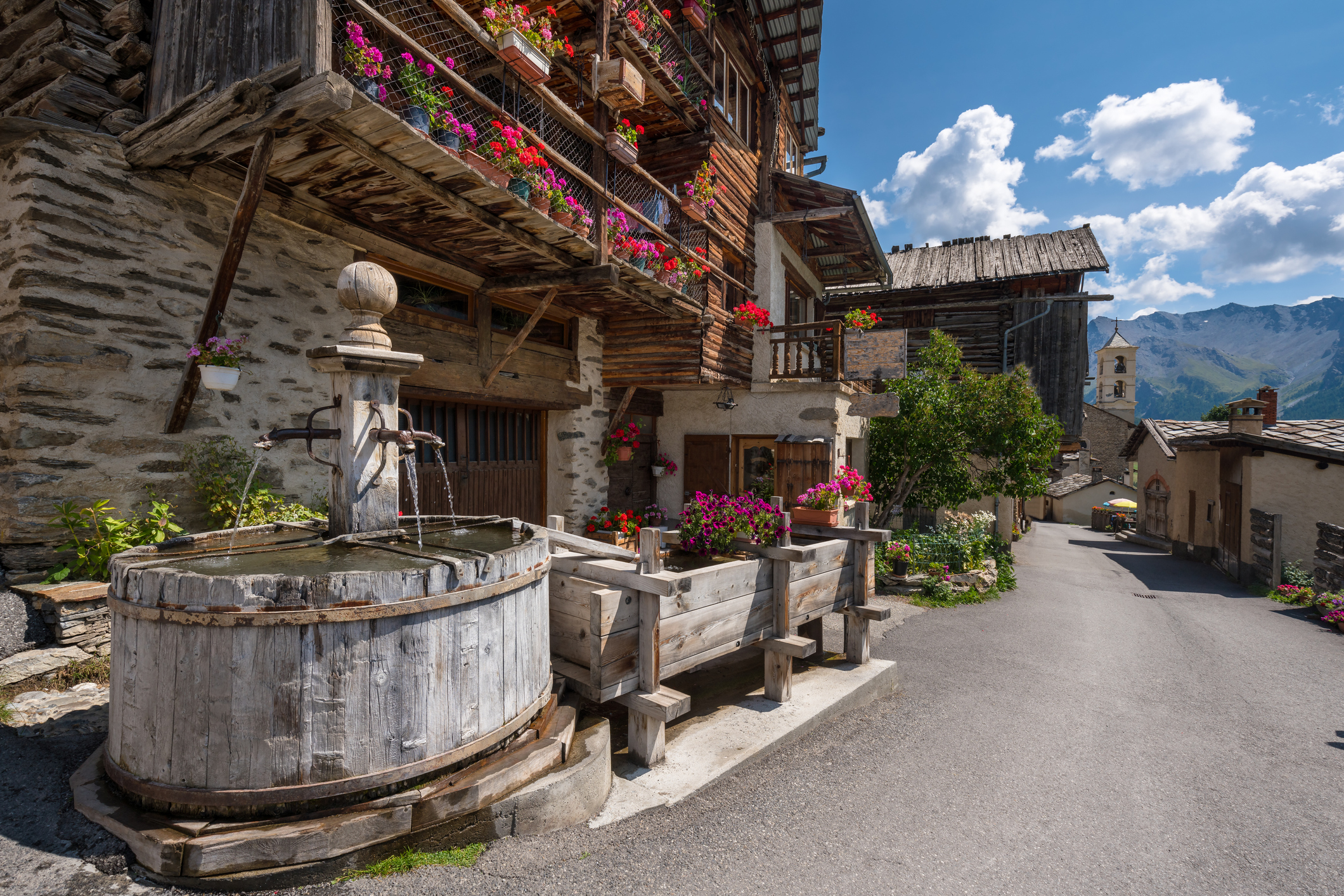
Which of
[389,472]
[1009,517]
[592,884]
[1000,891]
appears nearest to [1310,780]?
[1000,891]

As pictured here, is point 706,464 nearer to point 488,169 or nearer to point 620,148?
point 620,148

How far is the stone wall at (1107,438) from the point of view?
35.8m

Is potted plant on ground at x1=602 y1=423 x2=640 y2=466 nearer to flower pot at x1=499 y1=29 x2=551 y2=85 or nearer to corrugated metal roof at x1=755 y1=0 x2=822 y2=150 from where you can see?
flower pot at x1=499 y1=29 x2=551 y2=85

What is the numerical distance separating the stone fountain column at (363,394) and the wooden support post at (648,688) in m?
1.63

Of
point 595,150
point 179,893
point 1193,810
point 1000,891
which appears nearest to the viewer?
point 179,893

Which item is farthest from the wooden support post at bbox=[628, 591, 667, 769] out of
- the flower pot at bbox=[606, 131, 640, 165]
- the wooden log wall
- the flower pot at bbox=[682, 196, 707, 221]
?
the flower pot at bbox=[682, 196, 707, 221]

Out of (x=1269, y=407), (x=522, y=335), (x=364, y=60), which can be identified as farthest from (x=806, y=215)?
(x=1269, y=407)

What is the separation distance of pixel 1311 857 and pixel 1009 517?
1235cm

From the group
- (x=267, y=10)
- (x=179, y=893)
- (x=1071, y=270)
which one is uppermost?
(x=1071, y=270)

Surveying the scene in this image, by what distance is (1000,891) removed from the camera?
306cm

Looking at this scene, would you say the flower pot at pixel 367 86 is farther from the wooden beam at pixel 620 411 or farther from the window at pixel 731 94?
the window at pixel 731 94

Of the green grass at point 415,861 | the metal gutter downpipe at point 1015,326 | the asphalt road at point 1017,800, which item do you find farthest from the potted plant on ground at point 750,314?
the metal gutter downpipe at point 1015,326

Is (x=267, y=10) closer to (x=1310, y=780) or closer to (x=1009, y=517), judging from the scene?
(x=1310, y=780)

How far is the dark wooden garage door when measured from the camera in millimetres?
6996
